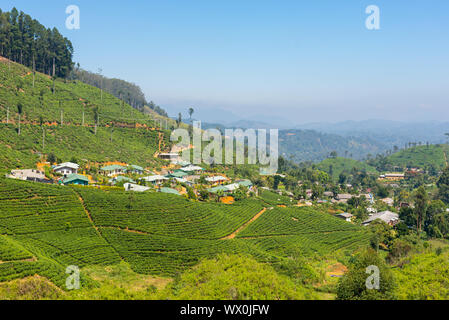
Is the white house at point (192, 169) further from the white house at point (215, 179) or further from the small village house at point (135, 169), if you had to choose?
the small village house at point (135, 169)

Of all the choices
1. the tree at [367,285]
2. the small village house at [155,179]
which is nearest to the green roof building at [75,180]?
the small village house at [155,179]

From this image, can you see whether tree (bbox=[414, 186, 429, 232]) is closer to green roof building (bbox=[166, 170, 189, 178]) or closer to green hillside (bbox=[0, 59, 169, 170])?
green roof building (bbox=[166, 170, 189, 178])

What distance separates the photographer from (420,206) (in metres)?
53.4

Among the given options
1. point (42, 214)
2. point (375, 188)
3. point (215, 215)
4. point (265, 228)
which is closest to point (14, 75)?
point (42, 214)

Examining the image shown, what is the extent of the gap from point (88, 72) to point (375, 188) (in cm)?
11205

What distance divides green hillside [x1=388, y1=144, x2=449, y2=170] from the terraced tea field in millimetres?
115047

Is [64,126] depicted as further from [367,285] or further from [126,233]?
[367,285]

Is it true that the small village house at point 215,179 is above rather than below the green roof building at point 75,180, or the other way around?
below

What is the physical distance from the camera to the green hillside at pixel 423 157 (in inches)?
5566

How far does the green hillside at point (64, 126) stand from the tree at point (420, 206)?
45573 mm

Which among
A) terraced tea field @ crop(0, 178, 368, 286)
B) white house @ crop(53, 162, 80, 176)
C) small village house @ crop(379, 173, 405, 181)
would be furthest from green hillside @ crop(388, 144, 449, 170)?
white house @ crop(53, 162, 80, 176)

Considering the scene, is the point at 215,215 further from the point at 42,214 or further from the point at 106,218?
the point at 42,214

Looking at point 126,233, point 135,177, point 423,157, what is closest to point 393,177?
point 423,157

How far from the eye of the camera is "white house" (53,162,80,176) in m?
47.2
